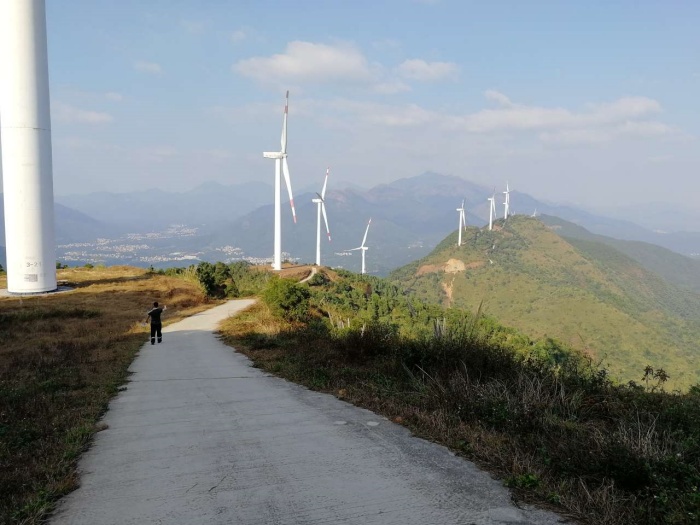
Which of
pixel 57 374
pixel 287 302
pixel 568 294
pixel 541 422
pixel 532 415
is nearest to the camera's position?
pixel 541 422

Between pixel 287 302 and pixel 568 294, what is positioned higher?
pixel 287 302

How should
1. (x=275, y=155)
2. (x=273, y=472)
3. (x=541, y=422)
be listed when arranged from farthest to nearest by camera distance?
(x=275, y=155), (x=541, y=422), (x=273, y=472)

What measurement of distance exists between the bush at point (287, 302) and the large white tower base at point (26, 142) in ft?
65.2

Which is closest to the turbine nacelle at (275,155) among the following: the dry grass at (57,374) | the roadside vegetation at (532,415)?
the dry grass at (57,374)

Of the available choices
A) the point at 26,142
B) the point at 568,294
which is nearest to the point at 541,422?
the point at 26,142

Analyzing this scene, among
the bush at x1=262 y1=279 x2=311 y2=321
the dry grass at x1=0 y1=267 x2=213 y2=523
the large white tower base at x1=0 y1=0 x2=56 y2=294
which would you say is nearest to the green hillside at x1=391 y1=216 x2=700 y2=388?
the bush at x1=262 y1=279 x2=311 y2=321

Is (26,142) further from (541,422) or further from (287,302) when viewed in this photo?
(541,422)

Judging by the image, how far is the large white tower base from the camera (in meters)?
31.6

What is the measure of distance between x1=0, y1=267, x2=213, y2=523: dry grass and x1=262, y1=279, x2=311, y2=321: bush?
236 inches

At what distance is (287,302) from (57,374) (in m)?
12.5

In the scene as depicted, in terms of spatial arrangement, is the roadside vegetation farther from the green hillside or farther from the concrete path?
the green hillside

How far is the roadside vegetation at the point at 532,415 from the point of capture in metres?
4.44

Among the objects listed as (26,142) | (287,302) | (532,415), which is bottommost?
(287,302)

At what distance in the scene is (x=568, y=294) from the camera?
97688mm
